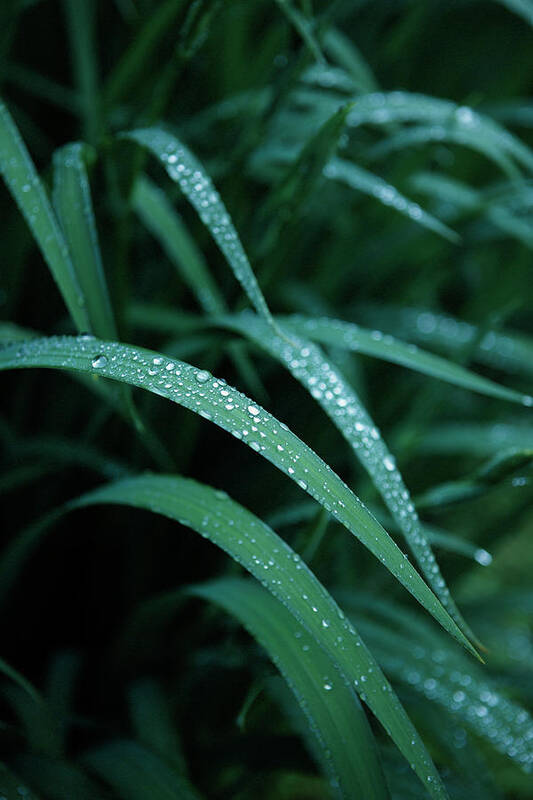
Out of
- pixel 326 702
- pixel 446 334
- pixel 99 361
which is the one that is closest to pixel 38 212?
pixel 99 361

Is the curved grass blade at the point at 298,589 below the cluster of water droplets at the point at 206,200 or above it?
below

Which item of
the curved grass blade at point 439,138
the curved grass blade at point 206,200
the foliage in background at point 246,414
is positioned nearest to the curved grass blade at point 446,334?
the foliage in background at point 246,414

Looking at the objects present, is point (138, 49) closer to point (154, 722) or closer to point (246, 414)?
point (246, 414)

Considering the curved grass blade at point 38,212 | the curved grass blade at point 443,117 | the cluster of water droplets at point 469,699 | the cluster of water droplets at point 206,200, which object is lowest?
the cluster of water droplets at point 469,699

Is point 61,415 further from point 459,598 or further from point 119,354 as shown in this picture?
point 459,598

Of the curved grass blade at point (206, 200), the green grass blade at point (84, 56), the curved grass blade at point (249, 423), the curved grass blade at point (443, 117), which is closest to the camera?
the curved grass blade at point (249, 423)

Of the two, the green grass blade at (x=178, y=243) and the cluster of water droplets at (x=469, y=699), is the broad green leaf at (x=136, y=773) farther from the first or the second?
the green grass blade at (x=178, y=243)

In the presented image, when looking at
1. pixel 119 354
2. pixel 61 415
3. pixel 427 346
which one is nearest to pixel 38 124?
pixel 61 415

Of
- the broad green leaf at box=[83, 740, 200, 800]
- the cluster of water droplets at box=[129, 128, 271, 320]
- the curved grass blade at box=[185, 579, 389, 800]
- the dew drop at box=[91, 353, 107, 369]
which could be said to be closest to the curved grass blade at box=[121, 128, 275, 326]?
the cluster of water droplets at box=[129, 128, 271, 320]

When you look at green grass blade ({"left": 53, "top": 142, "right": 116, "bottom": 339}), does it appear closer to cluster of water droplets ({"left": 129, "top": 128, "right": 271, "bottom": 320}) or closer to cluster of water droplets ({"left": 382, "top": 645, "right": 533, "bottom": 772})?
cluster of water droplets ({"left": 129, "top": 128, "right": 271, "bottom": 320})
